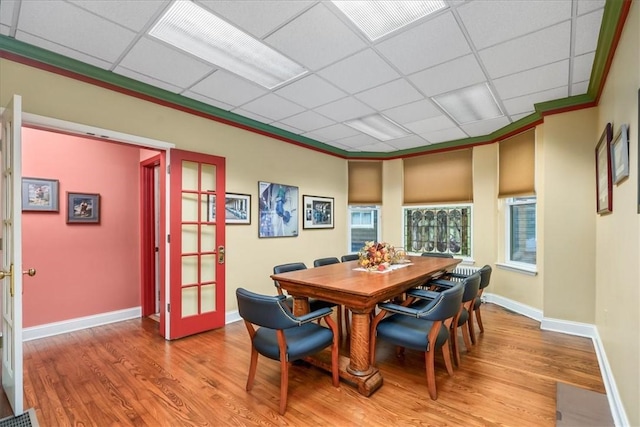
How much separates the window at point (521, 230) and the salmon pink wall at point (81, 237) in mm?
5534

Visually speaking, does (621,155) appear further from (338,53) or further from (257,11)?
(257,11)

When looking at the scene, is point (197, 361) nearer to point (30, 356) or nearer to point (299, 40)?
point (30, 356)

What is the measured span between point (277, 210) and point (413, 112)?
2.37m

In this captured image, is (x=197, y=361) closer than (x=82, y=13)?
No

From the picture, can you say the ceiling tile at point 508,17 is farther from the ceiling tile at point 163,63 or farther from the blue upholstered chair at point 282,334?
the blue upholstered chair at point 282,334

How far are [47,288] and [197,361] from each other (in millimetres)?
2112

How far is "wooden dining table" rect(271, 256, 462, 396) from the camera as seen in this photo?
2.35 m

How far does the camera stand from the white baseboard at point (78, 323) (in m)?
3.35

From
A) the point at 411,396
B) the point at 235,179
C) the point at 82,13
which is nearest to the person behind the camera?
the point at 82,13

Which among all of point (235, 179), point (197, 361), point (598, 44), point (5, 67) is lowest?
point (197, 361)

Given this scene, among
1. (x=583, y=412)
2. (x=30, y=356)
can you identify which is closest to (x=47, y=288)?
(x=30, y=356)

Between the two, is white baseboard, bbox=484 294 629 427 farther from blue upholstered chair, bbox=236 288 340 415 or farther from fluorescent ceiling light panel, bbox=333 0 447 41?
fluorescent ceiling light panel, bbox=333 0 447 41

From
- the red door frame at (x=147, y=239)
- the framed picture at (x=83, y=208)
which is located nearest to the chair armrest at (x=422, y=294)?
the red door frame at (x=147, y=239)

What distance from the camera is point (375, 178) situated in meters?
→ 6.12
